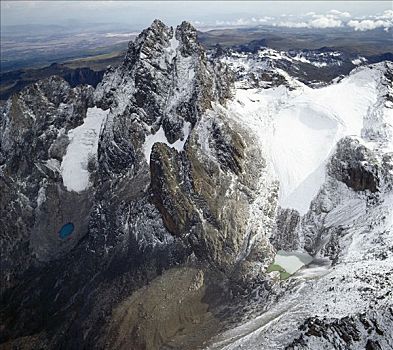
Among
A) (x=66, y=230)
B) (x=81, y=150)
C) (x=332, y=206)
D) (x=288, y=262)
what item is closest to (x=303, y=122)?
(x=332, y=206)

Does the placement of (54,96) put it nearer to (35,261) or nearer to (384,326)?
(35,261)

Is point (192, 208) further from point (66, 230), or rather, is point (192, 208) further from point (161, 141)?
point (66, 230)

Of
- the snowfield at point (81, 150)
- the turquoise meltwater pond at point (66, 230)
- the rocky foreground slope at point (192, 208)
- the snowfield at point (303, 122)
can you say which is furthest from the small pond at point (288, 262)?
the snowfield at point (81, 150)

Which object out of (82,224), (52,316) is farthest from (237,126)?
(52,316)

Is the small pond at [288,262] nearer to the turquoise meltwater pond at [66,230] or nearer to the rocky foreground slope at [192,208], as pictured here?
the rocky foreground slope at [192,208]

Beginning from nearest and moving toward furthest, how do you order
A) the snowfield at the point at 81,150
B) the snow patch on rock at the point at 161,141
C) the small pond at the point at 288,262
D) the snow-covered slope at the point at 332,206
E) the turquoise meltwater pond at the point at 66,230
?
the snow-covered slope at the point at 332,206, the small pond at the point at 288,262, the snow patch on rock at the point at 161,141, the turquoise meltwater pond at the point at 66,230, the snowfield at the point at 81,150

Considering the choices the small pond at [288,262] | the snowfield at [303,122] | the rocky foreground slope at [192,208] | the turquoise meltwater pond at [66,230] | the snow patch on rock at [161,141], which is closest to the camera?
the rocky foreground slope at [192,208]
